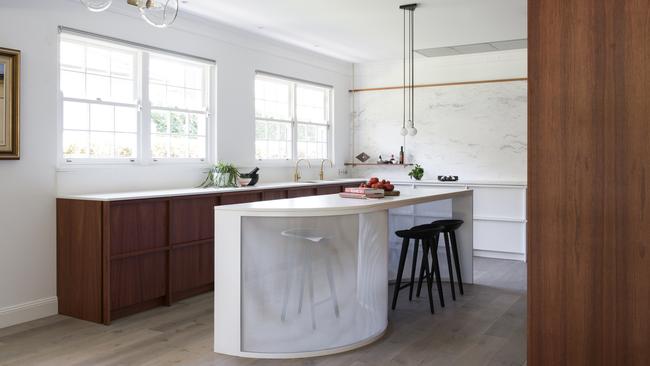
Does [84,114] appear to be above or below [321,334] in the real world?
above

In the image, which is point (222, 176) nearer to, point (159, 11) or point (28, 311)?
point (28, 311)

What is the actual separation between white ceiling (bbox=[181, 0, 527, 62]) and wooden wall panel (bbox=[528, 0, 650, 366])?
10.7 feet

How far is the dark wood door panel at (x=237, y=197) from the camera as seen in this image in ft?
Answer: 17.3

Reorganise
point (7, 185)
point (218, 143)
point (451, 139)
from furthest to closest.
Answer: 1. point (451, 139)
2. point (218, 143)
3. point (7, 185)

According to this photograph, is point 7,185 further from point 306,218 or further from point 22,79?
point 306,218

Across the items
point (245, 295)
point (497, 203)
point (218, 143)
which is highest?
point (218, 143)

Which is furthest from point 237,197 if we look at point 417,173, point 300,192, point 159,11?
point 159,11

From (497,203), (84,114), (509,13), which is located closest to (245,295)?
(84,114)

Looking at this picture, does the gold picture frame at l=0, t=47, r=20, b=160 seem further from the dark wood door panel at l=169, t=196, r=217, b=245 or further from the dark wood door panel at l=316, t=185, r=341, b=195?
the dark wood door panel at l=316, t=185, r=341, b=195

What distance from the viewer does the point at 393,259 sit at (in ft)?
18.2

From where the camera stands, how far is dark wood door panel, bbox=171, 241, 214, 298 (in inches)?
191

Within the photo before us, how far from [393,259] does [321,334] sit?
2126 mm

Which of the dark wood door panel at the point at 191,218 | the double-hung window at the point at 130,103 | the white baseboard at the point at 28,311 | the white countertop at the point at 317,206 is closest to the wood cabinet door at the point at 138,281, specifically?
the dark wood door panel at the point at 191,218

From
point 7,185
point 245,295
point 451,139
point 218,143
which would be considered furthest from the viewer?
point 451,139
